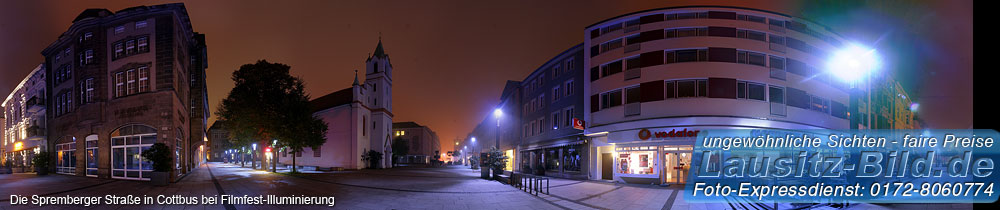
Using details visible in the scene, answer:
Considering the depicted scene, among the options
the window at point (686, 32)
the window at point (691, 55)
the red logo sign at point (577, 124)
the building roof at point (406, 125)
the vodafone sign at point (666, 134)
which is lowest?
the building roof at point (406, 125)

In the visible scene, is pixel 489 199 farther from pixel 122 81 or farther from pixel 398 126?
pixel 398 126

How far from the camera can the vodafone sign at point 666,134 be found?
2197cm

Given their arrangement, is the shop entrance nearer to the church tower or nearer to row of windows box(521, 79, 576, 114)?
row of windows box(521, 79, 576, 114)

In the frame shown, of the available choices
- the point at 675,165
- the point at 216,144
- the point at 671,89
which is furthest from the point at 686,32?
the point at 216,144

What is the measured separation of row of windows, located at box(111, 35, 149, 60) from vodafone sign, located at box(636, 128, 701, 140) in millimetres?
27912

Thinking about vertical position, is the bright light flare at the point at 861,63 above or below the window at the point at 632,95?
above

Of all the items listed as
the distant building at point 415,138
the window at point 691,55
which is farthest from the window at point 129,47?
the distant building at point 415,138

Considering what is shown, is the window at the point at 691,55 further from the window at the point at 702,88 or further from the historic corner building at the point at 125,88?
the historic corner building at the point at 125,88

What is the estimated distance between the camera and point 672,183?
22.8 metres

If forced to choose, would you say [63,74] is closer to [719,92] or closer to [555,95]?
[555,95]

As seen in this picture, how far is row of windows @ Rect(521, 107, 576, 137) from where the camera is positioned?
101 ft

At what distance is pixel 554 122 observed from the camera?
3359cm

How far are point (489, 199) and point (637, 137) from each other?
35.7 feet

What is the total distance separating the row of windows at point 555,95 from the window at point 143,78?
25.3m
